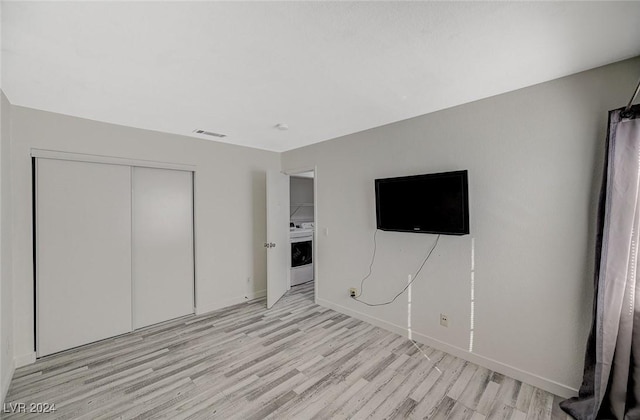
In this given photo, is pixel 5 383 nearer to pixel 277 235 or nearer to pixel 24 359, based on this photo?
pixel 24 359

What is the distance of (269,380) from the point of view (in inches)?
86.4

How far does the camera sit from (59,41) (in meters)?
1.48

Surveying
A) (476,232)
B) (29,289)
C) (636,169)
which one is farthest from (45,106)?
(636,169)

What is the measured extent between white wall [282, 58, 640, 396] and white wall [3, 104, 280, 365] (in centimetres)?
204

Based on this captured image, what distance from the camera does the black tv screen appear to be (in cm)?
230

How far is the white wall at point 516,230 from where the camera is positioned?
1.88 meters

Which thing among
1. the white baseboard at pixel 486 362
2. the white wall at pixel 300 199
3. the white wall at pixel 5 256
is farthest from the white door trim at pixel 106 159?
the white baseboard at pixel 486 362

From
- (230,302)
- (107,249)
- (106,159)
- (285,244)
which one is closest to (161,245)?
(107,249)

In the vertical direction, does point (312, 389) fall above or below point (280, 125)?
below

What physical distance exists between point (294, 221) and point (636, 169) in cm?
481

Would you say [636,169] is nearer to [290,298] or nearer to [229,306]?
[290,298]

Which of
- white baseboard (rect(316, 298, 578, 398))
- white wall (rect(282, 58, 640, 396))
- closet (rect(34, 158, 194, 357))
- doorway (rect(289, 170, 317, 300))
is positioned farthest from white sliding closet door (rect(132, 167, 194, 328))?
white wall (rect(282, 58, 640, 396))

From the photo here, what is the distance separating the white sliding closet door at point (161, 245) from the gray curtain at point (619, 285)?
4022 mm

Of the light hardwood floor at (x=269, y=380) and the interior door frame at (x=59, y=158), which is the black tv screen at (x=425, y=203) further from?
the interior door frame at (x=59, y=158)
